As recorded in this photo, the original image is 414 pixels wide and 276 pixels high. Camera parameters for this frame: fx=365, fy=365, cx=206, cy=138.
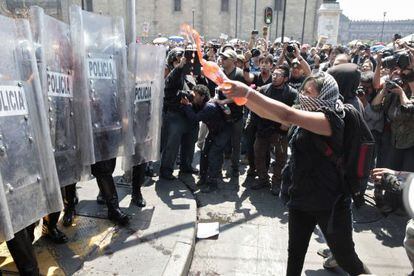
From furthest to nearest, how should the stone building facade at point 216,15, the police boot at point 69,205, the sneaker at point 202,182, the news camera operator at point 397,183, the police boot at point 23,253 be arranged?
the stone building facade at point 216,15, the sneaker at point 202,182, the police boot at point 69,205, the police boot at point 23,253, the news camera operator at point 397,183

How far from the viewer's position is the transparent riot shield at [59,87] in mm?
2625

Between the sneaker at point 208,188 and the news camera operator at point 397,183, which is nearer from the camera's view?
the news camera operator at point 397,183

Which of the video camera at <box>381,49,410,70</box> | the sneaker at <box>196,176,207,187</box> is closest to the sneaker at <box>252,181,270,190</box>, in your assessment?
the sneaker at <box>196,176,207,187</box>

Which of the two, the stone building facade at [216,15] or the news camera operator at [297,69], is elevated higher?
the stone building facade at [216,15]

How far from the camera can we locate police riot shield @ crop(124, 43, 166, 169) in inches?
149

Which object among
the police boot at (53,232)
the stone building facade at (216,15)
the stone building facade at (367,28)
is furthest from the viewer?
the stone building facade at (367,28)

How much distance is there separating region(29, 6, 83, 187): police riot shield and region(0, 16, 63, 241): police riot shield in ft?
1.11

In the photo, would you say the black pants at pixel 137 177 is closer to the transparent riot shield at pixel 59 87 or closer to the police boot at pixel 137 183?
the police boot at pixel 137 183

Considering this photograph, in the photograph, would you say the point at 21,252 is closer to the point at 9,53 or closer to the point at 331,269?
the point at 9,53

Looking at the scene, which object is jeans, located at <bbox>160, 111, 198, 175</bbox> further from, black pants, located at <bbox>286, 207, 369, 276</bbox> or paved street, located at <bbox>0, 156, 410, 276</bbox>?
black pants, located at <bbox>286, 207, 369, 276</bbox>

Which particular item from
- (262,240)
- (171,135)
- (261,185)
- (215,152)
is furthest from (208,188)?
(262,240)

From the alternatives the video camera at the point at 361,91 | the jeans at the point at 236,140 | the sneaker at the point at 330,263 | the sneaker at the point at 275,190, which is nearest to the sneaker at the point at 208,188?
the jeans at the point at 236,140

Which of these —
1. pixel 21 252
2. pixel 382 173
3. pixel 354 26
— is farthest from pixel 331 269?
pixel 354 26

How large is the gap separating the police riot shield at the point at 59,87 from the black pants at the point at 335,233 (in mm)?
1845
